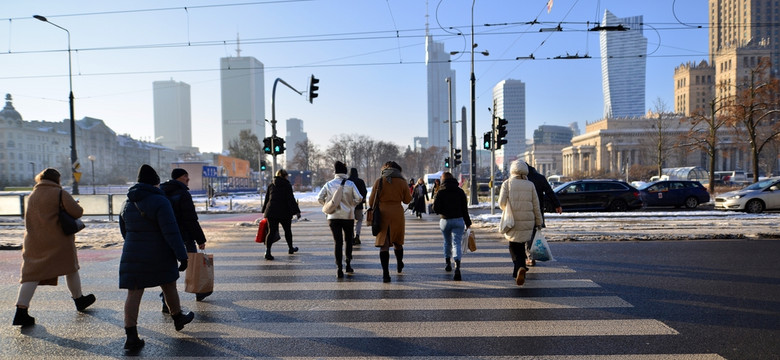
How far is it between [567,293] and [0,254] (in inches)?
470

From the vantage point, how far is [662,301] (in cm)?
595

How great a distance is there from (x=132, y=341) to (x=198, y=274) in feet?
3.83

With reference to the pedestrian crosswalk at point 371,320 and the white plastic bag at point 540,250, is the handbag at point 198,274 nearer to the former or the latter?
the pedestrian crosswalk at point 371,320

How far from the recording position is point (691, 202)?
22219mm

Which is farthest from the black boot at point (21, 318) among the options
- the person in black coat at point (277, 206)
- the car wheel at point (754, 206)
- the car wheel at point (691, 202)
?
the car wheel at point (691, 202)

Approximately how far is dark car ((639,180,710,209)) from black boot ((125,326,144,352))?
76.7 feet

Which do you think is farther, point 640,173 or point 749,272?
point 640,173

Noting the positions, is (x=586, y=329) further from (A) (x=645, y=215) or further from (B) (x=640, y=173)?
(B) (x=640, y=173)

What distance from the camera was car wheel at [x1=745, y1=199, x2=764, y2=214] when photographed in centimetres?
1780

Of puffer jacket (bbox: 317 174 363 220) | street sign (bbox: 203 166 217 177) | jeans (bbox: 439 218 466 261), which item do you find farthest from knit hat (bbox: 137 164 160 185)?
street sign (bbox: 203 166 217 177)

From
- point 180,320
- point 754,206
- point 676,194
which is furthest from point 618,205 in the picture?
point 180,320

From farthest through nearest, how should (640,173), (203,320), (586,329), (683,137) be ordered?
(640,173), (683,137), (203,320), (586,329)

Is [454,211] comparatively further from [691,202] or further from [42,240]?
[691,202]

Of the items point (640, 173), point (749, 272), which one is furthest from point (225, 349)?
point (640, 173)
